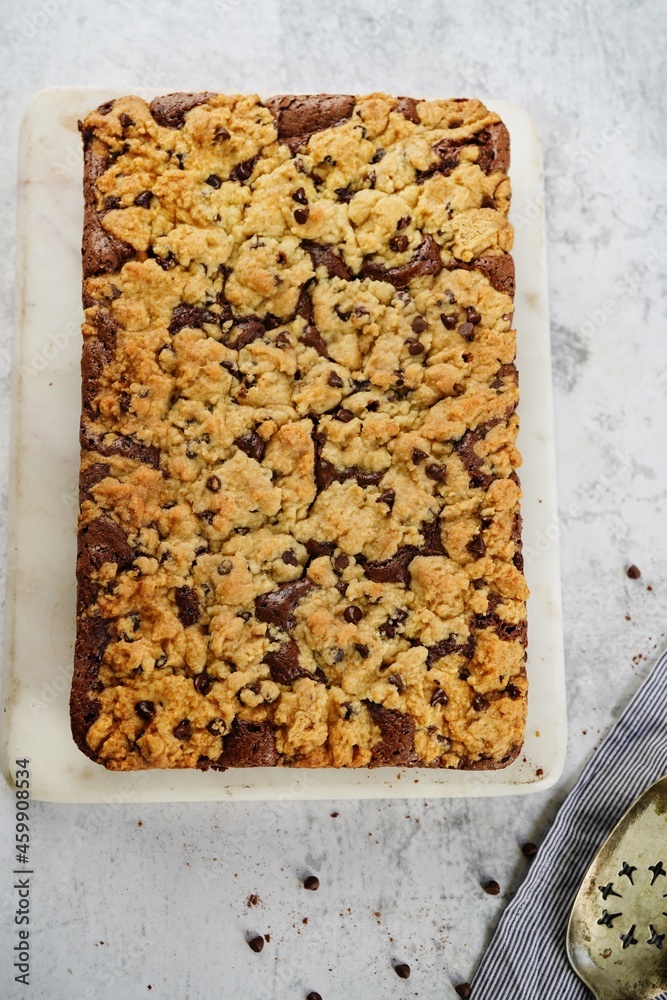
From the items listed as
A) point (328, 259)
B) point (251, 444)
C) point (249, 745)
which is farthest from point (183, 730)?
point (328, 259)

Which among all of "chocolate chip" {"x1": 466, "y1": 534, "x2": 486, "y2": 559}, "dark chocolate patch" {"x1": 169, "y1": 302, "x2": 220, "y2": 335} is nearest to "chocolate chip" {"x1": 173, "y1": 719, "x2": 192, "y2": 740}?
"chocolate chip" {"x1": 466, "y1": 534, "x2": 486, "y2": 559}

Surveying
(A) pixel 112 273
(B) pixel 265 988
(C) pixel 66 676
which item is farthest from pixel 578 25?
(B) pixel 265 988

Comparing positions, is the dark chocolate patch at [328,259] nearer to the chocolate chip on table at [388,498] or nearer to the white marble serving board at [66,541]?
the chocolate chip on table at [388,498]

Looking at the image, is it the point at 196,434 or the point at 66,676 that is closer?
the point at 196,434

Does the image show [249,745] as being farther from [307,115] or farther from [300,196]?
[307,115]

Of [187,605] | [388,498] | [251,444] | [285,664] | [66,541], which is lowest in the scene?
[285,664]

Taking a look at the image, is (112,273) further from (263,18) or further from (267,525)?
(263,18)
